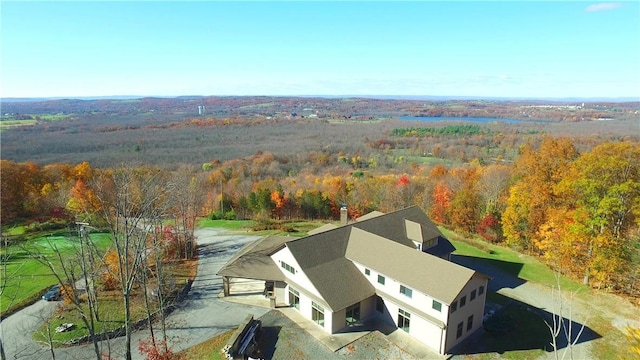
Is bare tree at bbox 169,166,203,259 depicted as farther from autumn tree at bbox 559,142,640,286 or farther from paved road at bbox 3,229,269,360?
autumn tree at bbox 559,142,640,286

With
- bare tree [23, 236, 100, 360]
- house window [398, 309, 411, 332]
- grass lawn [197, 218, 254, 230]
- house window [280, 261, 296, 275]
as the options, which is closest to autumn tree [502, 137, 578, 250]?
house window [398, 309, 411, 332]

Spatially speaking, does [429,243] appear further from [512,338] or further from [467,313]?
[512,338]

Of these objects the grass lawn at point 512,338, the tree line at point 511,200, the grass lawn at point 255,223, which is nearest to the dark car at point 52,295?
the tree line at point 511,200

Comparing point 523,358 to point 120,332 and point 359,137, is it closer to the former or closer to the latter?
point 120,332

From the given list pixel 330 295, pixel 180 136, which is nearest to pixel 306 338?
pixel 330 295

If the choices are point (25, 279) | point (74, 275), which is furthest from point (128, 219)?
point (25, 279)

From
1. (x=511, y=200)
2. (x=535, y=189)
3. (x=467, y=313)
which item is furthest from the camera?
(x=511, y=200)
